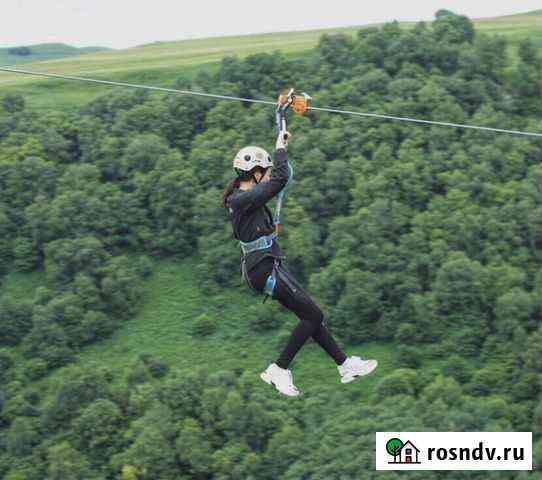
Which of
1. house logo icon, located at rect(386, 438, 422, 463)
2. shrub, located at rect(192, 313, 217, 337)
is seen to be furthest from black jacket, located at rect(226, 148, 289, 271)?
shrub, located at rect(192, 313, 217, 337)

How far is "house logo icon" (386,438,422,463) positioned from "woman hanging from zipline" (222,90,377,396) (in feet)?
33.5

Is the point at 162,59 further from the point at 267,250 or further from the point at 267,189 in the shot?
the point at 267,189

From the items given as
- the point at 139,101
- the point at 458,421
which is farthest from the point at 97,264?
the point at 458,421

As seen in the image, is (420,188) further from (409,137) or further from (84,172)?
(84,172)

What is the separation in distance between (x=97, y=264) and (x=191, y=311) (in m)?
2.59

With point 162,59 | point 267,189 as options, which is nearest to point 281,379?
point 267,189

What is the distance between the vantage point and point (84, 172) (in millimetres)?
28547

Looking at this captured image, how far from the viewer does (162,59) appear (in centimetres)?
3316

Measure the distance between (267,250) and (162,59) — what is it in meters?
22.1

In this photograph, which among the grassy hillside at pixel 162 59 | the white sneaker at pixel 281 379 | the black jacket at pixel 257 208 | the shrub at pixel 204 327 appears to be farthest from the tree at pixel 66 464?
the black jacket at pixel 257 208

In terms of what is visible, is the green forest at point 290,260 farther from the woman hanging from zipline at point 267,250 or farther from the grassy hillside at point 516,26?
the woman hanging from zipline at point 267,250

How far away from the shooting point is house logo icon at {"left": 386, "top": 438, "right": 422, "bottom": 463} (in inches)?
865

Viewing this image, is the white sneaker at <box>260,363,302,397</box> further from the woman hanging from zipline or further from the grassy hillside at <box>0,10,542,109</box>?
the grassy hillside at <box>0,10,542,109</box>

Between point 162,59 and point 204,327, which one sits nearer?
point 204,327
